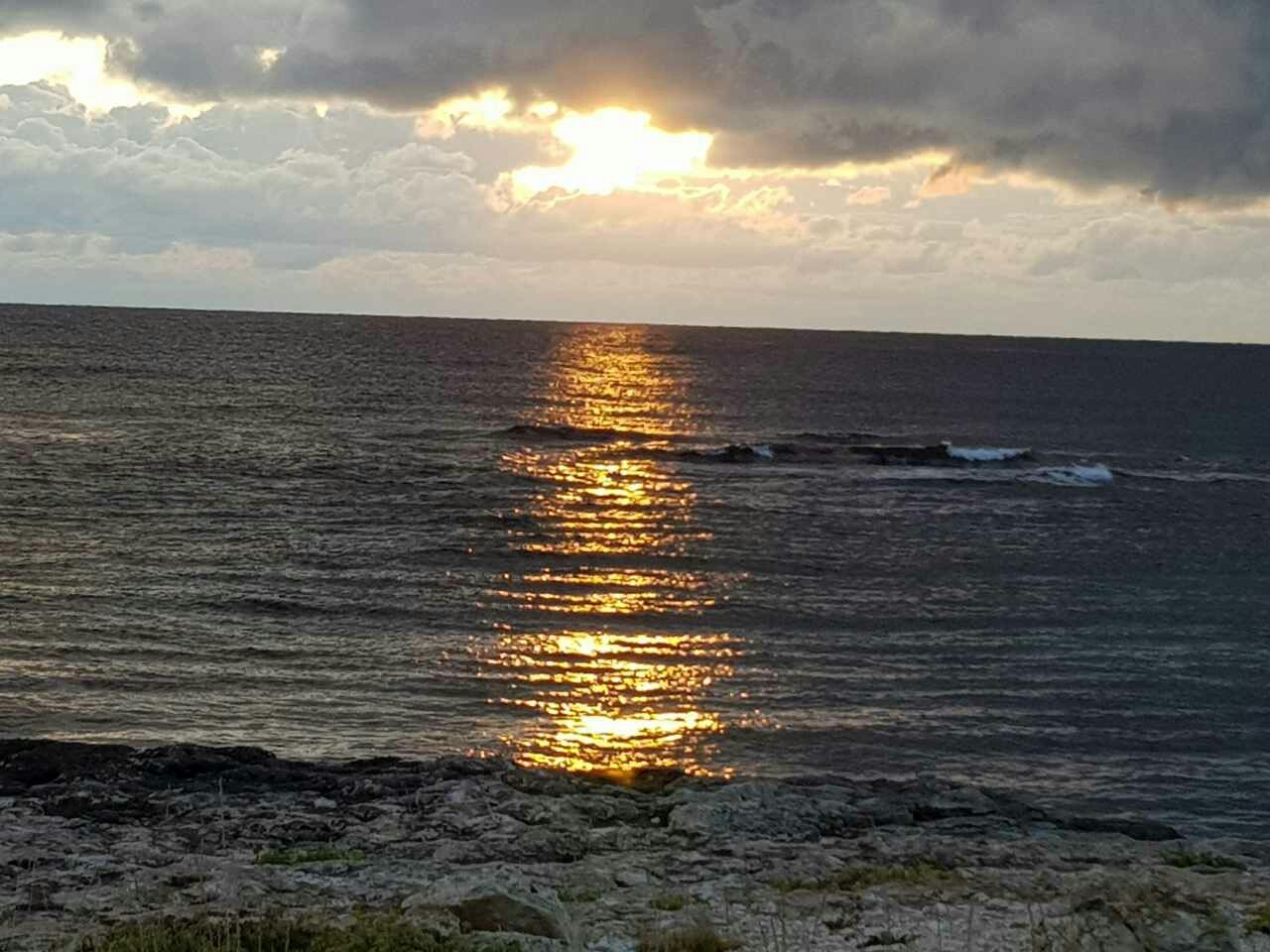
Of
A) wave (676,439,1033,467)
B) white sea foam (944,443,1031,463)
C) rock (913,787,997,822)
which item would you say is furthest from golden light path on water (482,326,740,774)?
white sea foam (944,443,1031,463)

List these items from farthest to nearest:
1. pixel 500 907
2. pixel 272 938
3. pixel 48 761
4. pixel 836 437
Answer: pixel 836 437 < pixel 48 761 < pixel 500 907 < pixel 272 938

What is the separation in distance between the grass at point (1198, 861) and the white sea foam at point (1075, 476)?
180ft

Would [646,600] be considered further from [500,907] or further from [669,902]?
[500,907]

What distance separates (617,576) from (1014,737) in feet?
57.0

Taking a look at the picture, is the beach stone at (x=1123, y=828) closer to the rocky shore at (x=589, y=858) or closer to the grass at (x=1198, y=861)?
the rocky shore at (x=589, y=858)

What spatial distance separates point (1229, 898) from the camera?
13656 millimetres

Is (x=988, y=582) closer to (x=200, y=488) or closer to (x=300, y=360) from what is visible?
(x=200, y=488)

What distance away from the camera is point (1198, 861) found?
59.3ft

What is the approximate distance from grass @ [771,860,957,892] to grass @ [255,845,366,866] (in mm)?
5025

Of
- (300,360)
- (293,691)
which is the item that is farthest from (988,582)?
(300,360)

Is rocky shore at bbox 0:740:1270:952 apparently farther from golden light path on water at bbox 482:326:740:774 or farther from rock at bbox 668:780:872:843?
golden light path on water at bbox 482:326:740:774

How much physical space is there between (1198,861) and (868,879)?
5481mm

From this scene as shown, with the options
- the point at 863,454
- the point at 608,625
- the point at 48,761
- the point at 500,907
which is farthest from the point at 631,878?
the point at 863,454

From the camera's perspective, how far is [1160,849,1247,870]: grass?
17.8m
